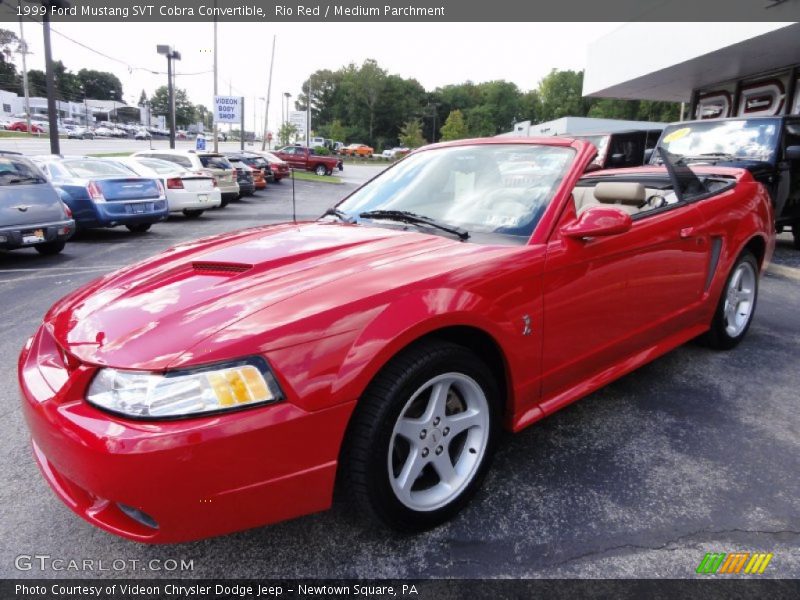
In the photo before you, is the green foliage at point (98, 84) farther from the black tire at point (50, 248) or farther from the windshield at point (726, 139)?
the windshield at point (726, 139)

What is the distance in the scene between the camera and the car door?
95.0 inches

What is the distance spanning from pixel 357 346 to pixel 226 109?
26.8 metres

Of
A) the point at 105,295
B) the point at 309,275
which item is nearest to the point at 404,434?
the point at 309,275

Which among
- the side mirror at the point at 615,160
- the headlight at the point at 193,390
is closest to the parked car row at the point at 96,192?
the headlight at the point at 193,390

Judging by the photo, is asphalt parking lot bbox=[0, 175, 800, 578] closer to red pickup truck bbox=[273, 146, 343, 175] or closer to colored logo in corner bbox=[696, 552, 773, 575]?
colored logo in corner bbox=[696, 552, 773, 575]

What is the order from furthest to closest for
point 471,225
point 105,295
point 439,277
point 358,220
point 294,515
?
1. point 358,220
2. point 471,225
3. point 105,295
4. point 439,277
5. point 294,515

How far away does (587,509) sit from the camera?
2246 millimetres

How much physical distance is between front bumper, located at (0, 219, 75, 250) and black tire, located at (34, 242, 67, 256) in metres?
0.26

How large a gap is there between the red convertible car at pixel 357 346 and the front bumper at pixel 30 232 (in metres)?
5.45

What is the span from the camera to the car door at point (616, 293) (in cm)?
241

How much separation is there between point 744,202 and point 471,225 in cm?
242

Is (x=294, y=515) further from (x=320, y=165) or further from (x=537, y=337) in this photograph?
(x=320, y=165)

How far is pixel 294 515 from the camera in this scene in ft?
5.69

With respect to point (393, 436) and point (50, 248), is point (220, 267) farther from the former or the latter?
point (50, 248)
